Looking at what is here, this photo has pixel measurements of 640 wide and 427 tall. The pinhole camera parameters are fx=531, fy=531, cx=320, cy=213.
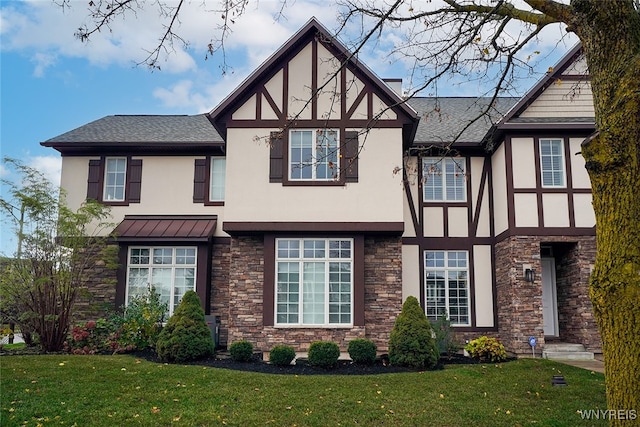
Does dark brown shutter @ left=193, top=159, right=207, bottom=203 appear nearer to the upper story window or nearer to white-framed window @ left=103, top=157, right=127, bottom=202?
the upper story window

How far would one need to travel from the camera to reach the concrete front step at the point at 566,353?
12.8 metres

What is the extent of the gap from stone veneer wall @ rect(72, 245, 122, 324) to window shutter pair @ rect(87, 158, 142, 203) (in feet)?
6.10

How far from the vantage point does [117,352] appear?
1231 cm

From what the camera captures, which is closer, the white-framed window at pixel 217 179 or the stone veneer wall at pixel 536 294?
the stone veneer wall at pixel 536 294

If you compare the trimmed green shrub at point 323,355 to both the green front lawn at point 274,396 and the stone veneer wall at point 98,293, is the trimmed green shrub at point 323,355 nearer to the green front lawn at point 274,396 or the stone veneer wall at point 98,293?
the green front lawn at point 274,396

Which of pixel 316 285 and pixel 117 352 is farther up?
pixel 316 285

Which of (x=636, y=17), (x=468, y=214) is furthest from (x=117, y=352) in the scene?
(x=636, y=17)

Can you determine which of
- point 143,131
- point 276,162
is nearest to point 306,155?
point 276,162

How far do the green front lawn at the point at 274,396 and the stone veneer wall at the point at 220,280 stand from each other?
4.54m

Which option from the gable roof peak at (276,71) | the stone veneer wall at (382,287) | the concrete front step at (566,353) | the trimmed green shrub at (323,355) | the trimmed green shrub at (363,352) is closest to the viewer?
the trimmed green shrub at (323,355)

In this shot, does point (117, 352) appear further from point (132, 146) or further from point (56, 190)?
point (132, 146)

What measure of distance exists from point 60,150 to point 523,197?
43.2 feet

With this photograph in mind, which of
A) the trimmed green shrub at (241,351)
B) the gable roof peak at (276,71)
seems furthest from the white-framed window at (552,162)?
the trimmed green shrub at (241,351)

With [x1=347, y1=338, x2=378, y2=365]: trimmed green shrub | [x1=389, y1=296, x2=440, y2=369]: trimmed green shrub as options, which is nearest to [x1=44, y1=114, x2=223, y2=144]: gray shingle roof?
[x1=347, y1=338, x2=378, y2=365]: trimmed green shrub
